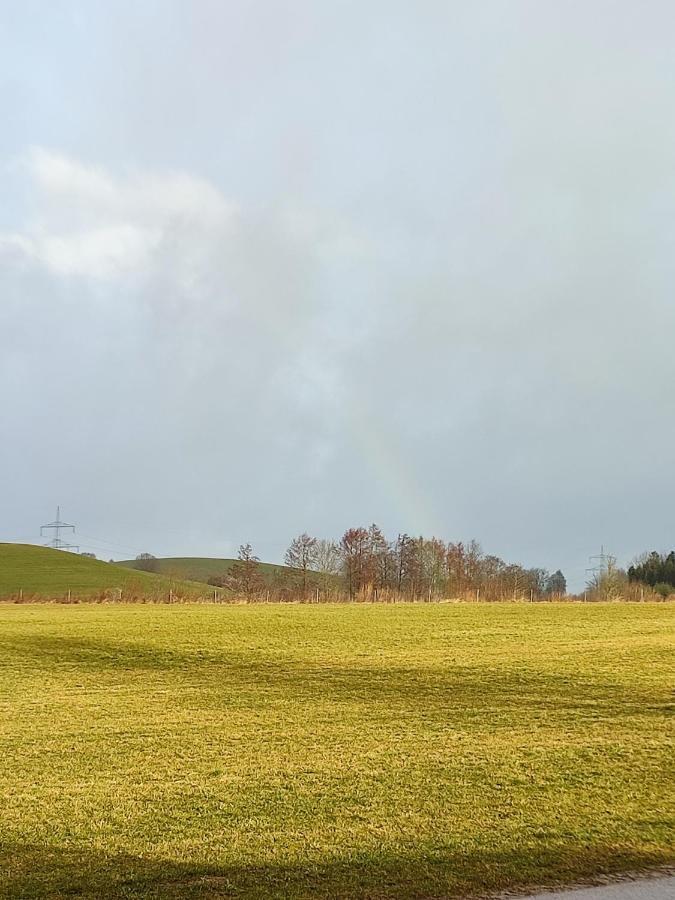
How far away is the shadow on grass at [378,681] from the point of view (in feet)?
50.0

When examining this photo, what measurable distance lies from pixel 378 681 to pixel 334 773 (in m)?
9.05

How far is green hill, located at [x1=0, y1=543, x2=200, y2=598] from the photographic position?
73075mm

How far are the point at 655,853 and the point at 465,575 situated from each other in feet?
282

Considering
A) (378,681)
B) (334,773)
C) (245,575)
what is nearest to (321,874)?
(334,773)

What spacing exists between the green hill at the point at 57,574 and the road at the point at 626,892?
194 ft

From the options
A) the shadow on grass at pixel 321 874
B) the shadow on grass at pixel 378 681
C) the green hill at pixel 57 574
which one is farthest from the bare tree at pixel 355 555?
the shadow on grass at pixel 321 874

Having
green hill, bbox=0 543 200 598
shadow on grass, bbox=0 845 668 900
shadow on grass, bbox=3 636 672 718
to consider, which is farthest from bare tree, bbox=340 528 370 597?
shadow on grass, bbox=0 845 668 900

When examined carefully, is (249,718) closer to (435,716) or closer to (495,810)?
(435,716)

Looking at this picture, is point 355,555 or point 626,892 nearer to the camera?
point 626,892

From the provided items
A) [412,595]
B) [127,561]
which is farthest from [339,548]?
[127,561]

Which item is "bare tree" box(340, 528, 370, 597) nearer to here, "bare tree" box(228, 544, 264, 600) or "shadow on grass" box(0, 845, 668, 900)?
"bare tree" box(228, 544, 264, 600)

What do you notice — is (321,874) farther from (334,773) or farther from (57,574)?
(57,574)

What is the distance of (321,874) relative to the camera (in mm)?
6121

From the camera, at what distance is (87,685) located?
19.0 meters
